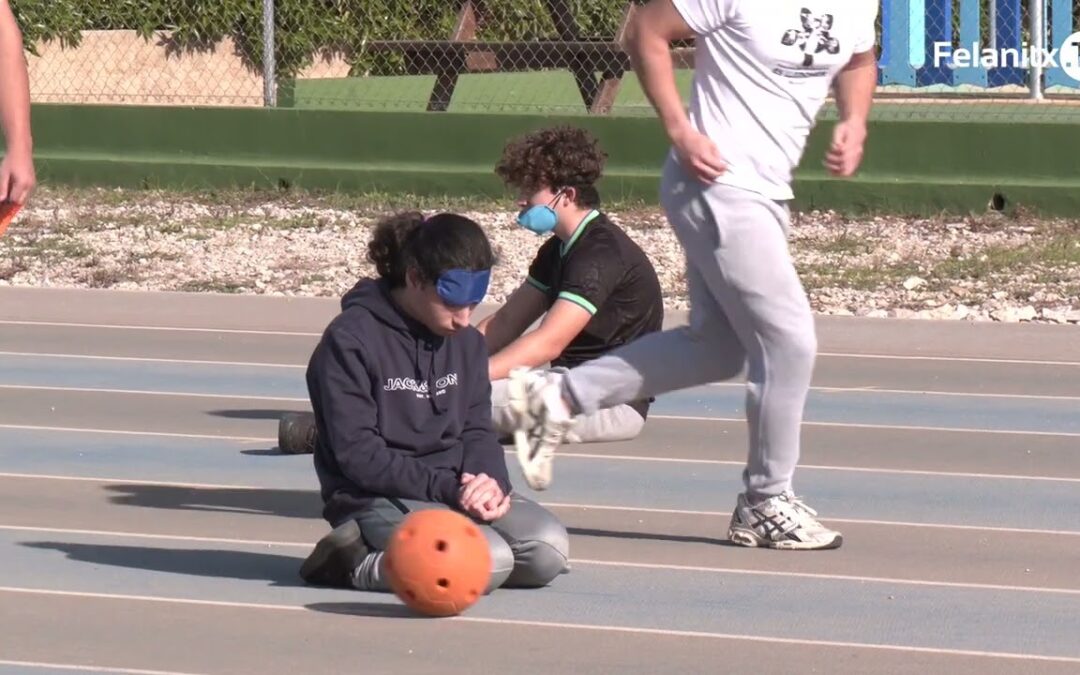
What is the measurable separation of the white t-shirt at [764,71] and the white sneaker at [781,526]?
0.91 metres

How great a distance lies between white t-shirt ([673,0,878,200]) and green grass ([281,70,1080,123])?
34.9ft

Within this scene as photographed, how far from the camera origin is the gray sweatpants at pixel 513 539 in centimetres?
552

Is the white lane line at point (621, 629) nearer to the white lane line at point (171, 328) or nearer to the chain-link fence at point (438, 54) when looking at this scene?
the white lane line at point (171, 328)

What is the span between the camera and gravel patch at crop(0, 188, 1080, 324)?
476 inches

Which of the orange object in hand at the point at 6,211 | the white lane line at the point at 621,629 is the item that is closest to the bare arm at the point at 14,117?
the orange object in hand at the point at 6,211

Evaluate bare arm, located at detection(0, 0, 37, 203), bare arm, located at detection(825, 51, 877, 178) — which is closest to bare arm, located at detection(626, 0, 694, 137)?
bare arm, located at detection(825, 51, 877, 178)

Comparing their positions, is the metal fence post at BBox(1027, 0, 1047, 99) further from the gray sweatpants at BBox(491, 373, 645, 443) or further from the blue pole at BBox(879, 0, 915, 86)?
the gray sweatpants at BBox(491, 373, 645, 443)

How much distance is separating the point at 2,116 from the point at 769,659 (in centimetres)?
221

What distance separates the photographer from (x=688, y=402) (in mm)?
9258

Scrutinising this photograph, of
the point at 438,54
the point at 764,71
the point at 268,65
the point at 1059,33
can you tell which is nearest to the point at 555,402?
the point at 764,71

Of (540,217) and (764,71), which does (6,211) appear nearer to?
(764,71)

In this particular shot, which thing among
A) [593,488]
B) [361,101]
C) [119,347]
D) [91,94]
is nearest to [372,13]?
[361,101]

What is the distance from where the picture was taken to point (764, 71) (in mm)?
5824

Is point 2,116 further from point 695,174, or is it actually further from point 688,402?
point 688,402
